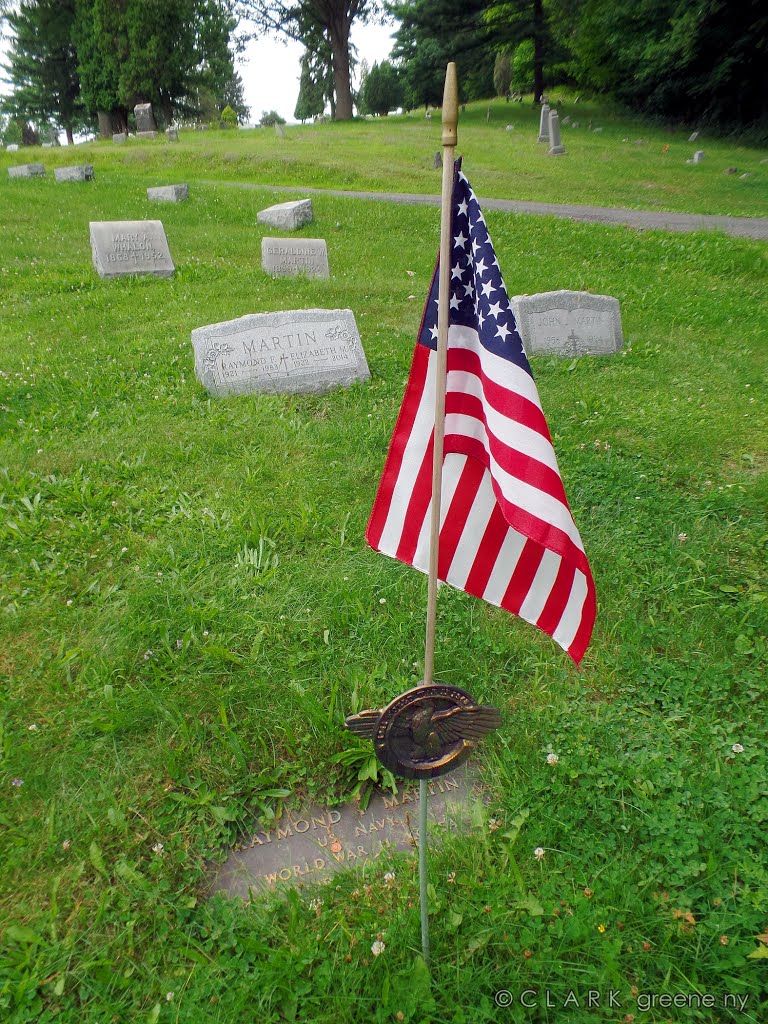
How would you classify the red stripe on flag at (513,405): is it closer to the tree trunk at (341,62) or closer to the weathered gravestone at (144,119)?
the weathered gravestone at (144,119)

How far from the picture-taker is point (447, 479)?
2.18 m

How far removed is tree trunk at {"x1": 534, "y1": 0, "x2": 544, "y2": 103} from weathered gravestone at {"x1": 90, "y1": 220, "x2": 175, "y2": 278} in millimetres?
34466

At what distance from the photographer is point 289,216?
513 inches

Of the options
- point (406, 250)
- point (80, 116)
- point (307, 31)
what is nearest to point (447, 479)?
point (406, 250)

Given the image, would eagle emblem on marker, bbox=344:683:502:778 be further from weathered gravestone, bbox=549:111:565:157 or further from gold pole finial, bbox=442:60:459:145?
weathered gravestone, bbox=549:111:565:157

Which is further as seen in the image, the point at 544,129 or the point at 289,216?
the point at 544,129

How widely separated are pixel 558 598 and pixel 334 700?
1283 millimetres

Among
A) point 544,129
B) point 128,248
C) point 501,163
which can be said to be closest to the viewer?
point 128,248

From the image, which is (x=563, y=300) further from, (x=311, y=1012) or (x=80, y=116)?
(x=80, y=116)

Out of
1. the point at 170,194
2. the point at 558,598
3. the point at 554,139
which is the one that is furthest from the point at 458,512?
the point at 554,139

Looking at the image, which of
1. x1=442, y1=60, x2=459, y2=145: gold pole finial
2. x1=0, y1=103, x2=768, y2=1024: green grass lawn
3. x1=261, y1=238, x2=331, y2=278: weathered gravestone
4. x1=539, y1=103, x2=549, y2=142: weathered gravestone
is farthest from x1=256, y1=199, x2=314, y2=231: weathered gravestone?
x1=539, y1=103, x2=549, y2=142: weathered gravestone

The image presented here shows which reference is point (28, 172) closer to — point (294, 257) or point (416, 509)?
point (294, 257)

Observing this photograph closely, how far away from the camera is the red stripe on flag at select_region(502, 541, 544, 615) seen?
2219 millimetres

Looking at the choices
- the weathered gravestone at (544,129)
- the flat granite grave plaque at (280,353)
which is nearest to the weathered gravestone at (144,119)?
the weathered gravestone at (544,129)
